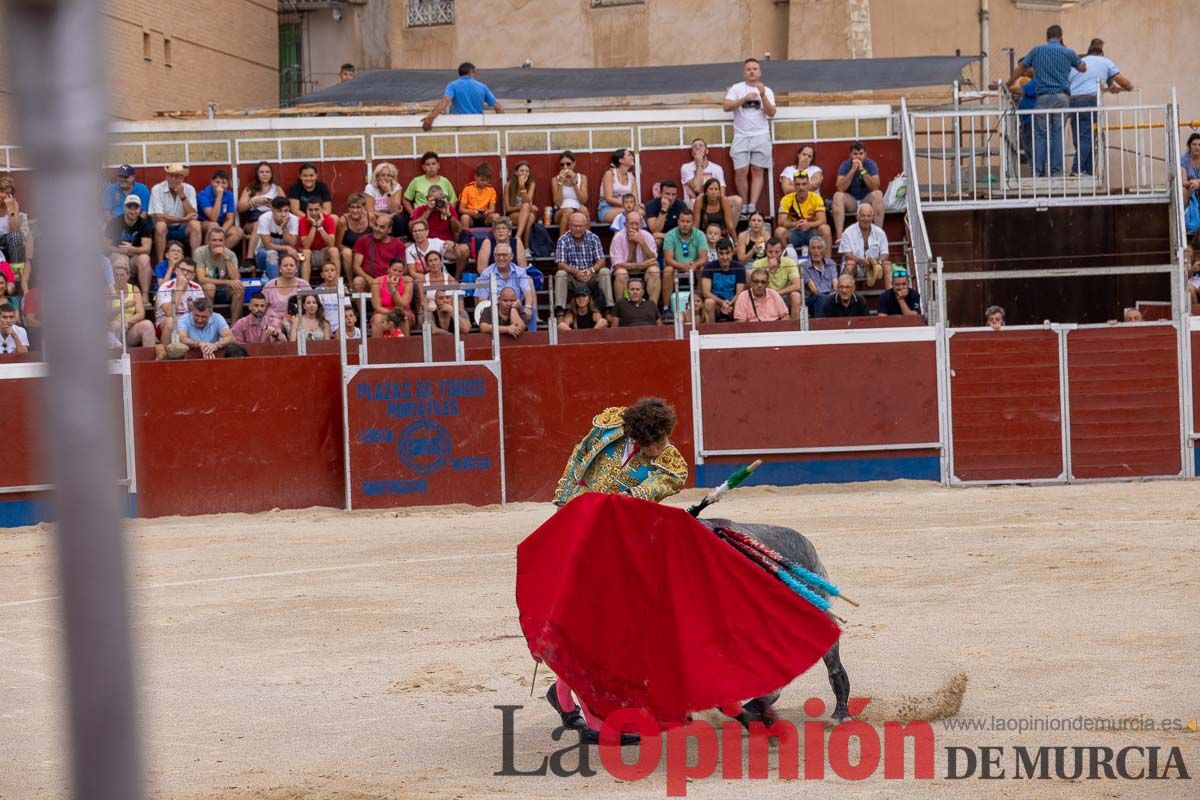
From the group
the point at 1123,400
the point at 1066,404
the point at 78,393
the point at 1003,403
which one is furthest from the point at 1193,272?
the point at 78,393

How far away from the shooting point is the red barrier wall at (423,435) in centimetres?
1329

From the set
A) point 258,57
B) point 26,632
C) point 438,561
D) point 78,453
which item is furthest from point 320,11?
point 78,453

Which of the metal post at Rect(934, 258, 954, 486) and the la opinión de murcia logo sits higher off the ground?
the metal post at Rect(934, 258, 954, 486)

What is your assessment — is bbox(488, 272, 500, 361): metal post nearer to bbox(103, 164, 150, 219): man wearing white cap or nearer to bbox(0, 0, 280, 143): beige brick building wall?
bbox(103, 164, 150, 219): man wearing white cap

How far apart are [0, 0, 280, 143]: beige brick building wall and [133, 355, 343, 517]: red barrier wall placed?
9.20 m

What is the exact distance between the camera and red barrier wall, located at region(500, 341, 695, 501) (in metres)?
13.6

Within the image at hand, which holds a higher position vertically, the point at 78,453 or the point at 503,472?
the point at 78,453

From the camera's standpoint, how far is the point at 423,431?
13.3 metres

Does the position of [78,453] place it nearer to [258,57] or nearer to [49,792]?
[49,792]

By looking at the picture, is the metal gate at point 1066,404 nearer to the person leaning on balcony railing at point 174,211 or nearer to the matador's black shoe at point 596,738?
the person leaning on balcony railing at point 174,211

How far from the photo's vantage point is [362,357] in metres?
13.4

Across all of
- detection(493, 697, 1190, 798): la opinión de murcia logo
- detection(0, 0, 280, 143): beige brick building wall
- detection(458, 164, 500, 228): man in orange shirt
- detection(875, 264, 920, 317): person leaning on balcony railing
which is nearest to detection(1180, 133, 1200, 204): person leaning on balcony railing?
detection(875, 264, 920, 317): person leaning on balcony railing

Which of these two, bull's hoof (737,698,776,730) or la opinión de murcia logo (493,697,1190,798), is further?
bull's hoof (737,698,776,730)

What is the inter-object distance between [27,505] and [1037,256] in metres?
9.65
